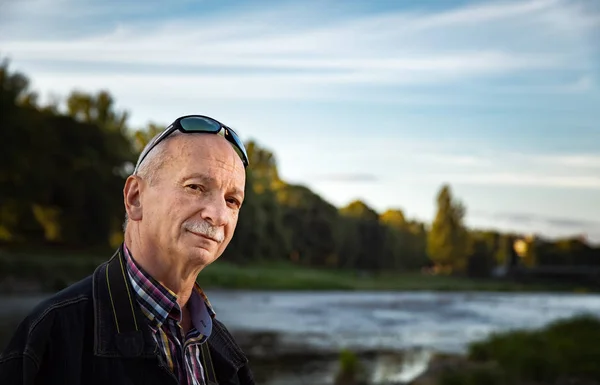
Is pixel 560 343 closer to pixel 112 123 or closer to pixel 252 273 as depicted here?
pixel 112 123

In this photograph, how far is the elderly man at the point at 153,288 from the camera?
56.2 inches

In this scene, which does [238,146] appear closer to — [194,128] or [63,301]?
[194,128]

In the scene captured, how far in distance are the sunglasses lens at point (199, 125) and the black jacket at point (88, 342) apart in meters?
0.33

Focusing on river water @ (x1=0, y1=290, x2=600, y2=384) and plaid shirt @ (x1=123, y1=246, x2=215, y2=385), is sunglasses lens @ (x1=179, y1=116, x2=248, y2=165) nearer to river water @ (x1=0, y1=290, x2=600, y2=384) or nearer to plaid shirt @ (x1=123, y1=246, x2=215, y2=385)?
plaid shirt @ (x1=123, y1=246, x2=215, y2=385)

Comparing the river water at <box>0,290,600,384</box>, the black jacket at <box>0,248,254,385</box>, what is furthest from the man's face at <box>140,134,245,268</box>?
the river water at <box>0,290,600,384</box>

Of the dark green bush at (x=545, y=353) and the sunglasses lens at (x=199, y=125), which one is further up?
the sunglasses lens at (x=199, y=125)

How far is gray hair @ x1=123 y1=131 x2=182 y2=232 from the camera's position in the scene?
1.57m

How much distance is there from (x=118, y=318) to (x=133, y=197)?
27 cm

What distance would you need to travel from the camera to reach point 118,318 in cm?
150

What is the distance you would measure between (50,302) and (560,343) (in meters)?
14.1

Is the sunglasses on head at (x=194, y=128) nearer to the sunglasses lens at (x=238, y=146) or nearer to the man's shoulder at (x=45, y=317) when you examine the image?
the sunglasses lens at (x=238, y=146)

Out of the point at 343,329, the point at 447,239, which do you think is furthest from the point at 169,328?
the point at 447,239

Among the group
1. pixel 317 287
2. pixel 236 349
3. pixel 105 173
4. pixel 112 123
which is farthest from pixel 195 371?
pixel 317 287

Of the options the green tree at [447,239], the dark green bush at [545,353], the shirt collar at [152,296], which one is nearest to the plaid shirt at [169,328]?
the shirt collar at [152,296]
